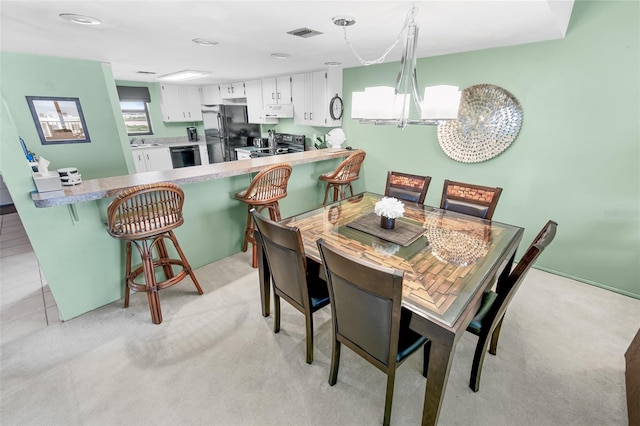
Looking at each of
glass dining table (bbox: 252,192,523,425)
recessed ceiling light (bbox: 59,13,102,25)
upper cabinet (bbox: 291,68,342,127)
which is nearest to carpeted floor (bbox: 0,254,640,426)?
glass dining table (bbox: 252,192,523,425)

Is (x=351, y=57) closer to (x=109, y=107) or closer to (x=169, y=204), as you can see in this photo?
(x=169, y=204)

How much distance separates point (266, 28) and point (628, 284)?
371 centimetres

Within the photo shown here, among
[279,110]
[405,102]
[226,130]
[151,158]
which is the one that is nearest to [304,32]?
[405,102]

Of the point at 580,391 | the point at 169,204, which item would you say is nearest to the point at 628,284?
the point at 580,391

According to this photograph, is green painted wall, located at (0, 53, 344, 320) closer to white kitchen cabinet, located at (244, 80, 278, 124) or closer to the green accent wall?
the green accent wall

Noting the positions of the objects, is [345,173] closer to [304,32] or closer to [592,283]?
[304,32]

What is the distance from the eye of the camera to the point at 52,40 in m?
2.29

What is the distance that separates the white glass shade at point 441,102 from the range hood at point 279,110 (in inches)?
133

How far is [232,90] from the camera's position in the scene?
5.57 m

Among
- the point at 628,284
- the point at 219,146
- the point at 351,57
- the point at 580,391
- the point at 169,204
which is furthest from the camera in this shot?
the point at 219,146

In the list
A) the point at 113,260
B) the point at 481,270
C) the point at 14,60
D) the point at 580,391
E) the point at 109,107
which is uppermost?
the point at 14,60

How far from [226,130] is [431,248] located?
4801mm

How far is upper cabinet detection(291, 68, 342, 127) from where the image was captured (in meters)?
3.95

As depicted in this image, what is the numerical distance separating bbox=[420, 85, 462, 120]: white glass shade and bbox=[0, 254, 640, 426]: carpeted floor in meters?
1.54
